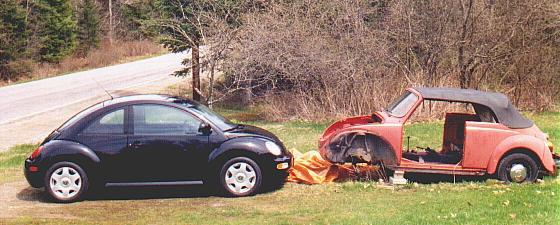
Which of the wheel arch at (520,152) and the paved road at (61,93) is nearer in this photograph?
the wheel arch at (520,152)

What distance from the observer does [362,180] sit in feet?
32.8

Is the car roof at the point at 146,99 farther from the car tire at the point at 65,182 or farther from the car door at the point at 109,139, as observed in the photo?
the car tire at the point at 65,182

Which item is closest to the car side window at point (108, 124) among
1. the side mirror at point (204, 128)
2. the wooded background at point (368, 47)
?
the side mirror at point (204, 128)

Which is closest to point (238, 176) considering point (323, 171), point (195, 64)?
point (323, 171)

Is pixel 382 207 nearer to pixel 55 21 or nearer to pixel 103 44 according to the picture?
pixel 55 21

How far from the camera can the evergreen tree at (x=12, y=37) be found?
35719mm

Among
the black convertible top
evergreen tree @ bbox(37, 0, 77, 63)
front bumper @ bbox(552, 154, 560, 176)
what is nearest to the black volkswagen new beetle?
the black convertible top

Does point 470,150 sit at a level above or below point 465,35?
below

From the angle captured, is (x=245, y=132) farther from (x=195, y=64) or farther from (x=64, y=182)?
(x=195, y=64)

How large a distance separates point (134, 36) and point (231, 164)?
46.2 metres

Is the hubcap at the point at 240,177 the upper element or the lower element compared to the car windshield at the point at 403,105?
lower

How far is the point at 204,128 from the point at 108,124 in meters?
1.30

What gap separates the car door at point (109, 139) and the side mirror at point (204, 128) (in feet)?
3.30

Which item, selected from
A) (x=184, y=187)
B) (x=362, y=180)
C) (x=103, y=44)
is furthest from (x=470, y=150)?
(x=103, y=44)
